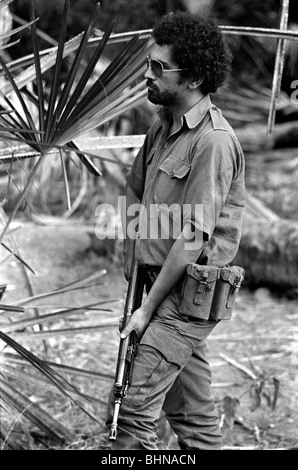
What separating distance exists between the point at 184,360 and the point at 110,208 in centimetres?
524

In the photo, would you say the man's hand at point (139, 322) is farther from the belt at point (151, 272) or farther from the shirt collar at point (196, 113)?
the shirt collar at point (196, 113)

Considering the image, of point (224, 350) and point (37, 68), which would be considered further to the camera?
point (224, 350)

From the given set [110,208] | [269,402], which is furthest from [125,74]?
[110,208]

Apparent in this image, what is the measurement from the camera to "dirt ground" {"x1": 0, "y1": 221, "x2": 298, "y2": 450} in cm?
455

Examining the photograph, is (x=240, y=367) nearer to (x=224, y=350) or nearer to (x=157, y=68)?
(x=224, y=350)

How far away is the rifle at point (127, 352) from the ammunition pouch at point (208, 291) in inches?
7.3

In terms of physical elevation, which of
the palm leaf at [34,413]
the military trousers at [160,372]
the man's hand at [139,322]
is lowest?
the palm leaf at [34,413]

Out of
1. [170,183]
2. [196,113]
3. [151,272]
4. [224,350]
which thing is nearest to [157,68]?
[196,113]

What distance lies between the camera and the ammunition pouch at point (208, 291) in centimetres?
308

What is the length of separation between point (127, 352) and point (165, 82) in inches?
36.7

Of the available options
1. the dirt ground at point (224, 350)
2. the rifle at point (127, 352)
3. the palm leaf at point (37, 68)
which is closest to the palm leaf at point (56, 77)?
the palm leaf at point (37, 68)

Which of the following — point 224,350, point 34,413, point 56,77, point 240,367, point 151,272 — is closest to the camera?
point 151,272

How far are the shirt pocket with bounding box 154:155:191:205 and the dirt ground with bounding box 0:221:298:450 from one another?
1020mm

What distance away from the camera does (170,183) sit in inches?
123
